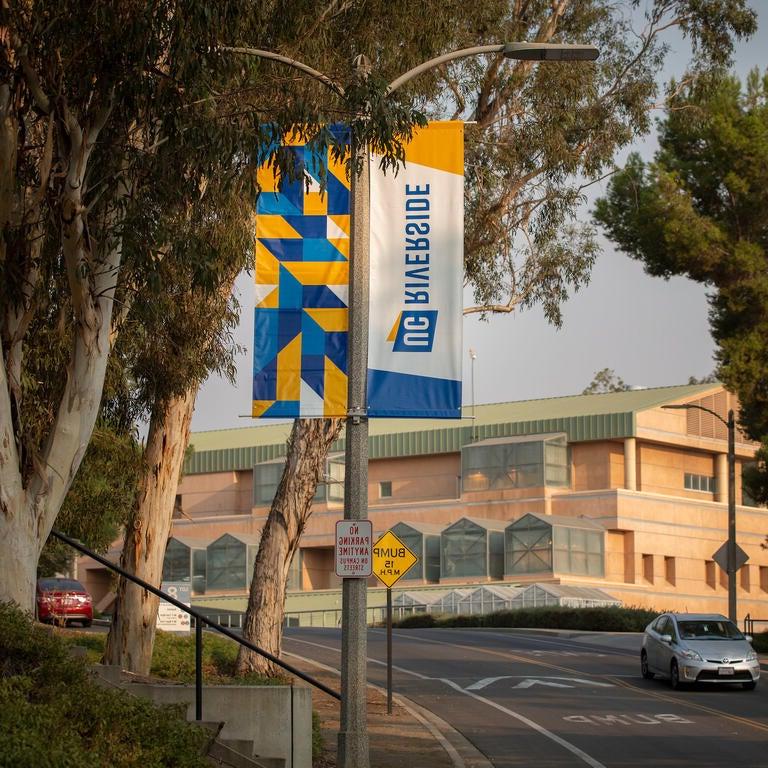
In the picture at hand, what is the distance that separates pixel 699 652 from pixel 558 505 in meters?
45.3

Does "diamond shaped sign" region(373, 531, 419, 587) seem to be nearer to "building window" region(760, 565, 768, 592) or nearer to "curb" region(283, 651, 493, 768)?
"curb" region(283, 651, 493, 768)

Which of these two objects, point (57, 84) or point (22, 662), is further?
point (57, 84)

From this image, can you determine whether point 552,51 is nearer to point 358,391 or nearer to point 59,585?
point 358,391

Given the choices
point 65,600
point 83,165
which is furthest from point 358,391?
point 65,600

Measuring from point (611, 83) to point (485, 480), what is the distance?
46.9 metres

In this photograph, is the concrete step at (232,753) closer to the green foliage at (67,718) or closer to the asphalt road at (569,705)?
the green foliage at (67,718)

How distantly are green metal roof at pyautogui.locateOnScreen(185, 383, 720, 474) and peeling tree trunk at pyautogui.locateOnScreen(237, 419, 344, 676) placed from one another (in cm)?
4483

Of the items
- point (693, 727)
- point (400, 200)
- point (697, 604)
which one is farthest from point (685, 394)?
point (400, 200)

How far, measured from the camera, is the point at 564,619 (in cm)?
5525

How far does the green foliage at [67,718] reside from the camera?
9617 mm

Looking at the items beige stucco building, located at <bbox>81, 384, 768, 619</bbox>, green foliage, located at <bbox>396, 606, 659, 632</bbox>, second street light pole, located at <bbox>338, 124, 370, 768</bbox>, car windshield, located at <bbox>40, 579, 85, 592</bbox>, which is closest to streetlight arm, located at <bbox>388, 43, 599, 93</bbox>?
second street light pole, located at <bbox>338, 124, 370, 768</bbox>

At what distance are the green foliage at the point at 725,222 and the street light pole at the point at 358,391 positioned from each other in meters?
27.2

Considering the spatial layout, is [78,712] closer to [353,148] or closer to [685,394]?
[353,148]

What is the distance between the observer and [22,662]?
Result: 11844mm
